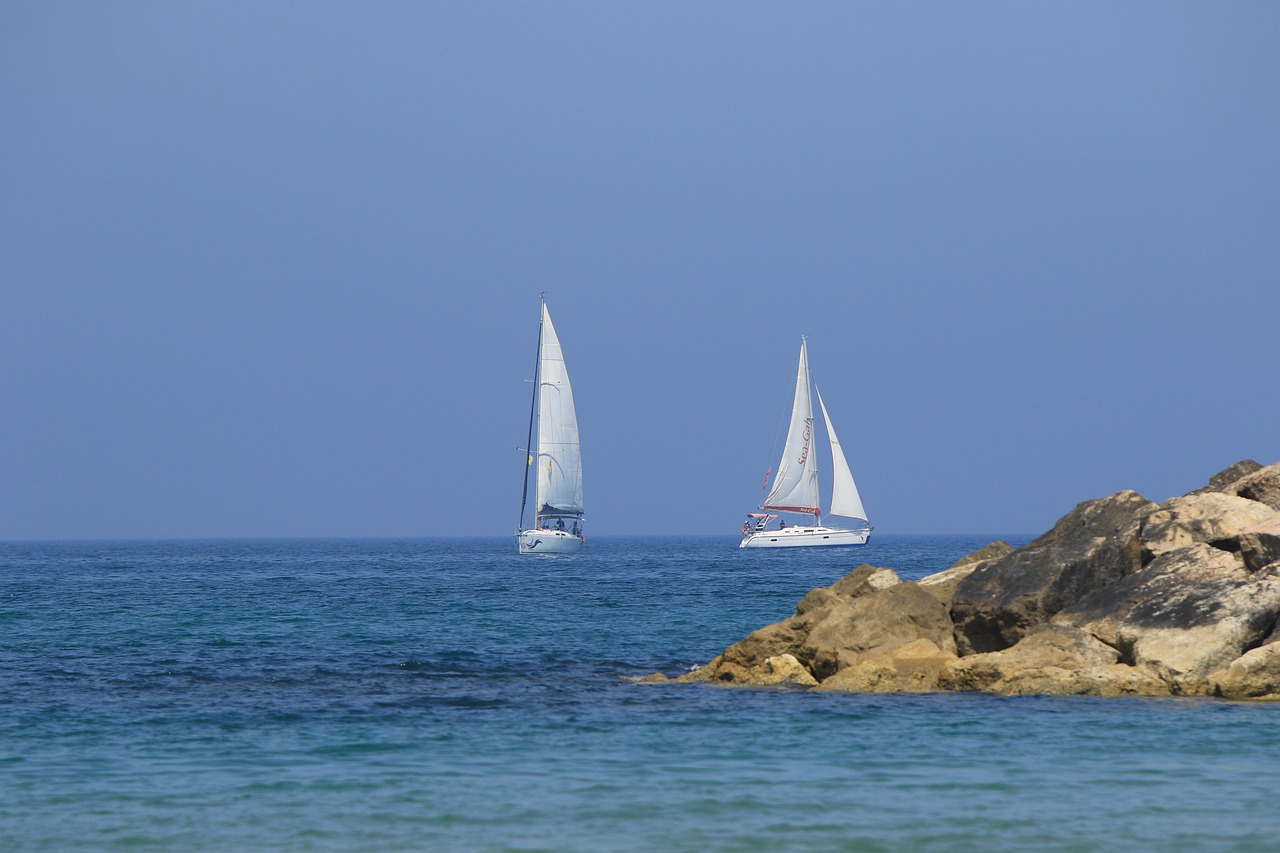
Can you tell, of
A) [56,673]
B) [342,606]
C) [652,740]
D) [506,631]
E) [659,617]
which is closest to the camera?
[652,740]

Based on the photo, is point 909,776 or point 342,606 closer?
point 909,776

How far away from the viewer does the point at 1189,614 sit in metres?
19.2

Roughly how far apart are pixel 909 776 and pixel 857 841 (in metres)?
2.80

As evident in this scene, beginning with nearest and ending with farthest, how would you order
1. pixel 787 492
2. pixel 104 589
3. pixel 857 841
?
pixel 857 841
pixel 104 589
pixel 787 492

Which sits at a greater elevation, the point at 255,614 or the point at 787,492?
the point at 787,492

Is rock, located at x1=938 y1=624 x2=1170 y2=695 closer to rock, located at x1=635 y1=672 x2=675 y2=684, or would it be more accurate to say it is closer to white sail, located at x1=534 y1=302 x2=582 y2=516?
rock, located at x1=635 y1=672 x2=675 y2=684

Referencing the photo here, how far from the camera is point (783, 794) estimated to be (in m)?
13.5

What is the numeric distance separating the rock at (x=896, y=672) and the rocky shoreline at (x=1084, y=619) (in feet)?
0.09

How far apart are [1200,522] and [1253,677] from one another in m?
3.71

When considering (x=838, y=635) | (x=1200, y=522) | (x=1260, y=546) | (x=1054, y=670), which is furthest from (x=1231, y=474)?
(x=838, y=635)

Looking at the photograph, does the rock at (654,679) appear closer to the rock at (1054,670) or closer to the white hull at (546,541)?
the rock at (1054,670)

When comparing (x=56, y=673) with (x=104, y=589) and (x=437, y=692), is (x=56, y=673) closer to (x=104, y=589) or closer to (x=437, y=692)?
(x=437, y=692)

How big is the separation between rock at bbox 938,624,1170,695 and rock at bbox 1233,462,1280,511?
5.56 m

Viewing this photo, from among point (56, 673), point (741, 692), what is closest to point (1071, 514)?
point (741, 692)
